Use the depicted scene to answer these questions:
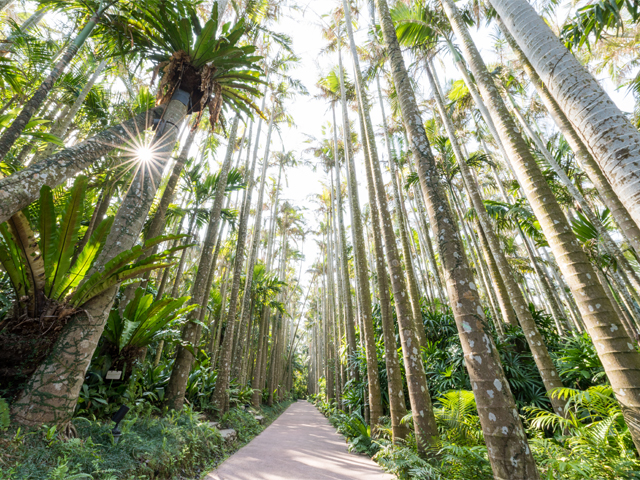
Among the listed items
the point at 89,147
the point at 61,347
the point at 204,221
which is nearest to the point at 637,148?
the point at 89,147

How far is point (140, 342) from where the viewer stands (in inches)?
146

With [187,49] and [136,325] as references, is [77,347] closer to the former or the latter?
[136,325]

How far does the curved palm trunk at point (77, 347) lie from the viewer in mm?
2189

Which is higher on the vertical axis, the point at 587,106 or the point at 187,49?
the point at 187,49

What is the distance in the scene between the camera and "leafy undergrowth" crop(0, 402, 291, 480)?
1.84 meters

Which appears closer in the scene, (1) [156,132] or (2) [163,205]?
(1) [156,132]

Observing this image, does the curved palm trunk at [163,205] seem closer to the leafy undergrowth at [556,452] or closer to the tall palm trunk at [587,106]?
the tall palm trunk at [587,106]

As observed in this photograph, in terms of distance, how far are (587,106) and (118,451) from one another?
5010mm

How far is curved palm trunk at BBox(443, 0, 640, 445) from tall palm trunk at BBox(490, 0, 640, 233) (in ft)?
3.34

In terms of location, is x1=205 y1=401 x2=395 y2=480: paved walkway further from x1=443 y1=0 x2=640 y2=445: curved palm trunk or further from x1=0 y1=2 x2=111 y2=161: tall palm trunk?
x1=0 y1=2 x2=111 y2=161: tall palm trunk

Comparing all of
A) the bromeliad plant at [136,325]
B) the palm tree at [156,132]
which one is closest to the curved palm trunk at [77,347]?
the palm tree at [156,132]

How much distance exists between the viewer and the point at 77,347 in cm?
243

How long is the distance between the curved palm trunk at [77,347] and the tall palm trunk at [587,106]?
160 inches

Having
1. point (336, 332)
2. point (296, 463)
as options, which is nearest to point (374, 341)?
point (296, 463)
